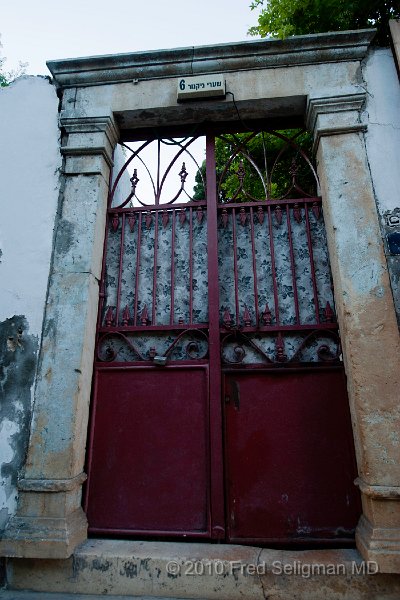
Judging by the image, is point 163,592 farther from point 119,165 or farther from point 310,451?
point 119,165

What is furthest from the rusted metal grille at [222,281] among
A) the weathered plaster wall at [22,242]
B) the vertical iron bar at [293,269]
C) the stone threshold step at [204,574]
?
the stone threshold step at [204,574]

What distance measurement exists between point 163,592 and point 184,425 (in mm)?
1026

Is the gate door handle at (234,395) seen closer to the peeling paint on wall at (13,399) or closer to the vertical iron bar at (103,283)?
the vertical iron bar at (103,283)

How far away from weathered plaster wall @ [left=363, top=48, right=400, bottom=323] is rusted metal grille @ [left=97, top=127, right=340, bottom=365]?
1.59 ft

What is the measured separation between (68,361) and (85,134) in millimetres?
2017

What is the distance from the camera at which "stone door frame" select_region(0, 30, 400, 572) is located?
7.92 ft

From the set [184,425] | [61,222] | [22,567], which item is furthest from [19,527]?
[61,222]

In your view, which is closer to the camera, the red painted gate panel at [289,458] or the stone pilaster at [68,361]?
the stone pilaster at [68,361]

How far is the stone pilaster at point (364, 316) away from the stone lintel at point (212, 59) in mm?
492

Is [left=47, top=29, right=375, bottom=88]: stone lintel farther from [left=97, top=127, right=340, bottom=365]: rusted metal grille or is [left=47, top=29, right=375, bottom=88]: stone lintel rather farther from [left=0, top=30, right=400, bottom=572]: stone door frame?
[left=97, top=127, right=340, bottom=365]: rusted metal grille

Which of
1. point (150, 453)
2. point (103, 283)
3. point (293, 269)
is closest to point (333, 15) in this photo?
point (293, 269)

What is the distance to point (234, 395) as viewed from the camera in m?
2.87

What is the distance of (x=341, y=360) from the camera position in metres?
2.83

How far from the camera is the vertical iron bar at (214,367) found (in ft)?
8.68
